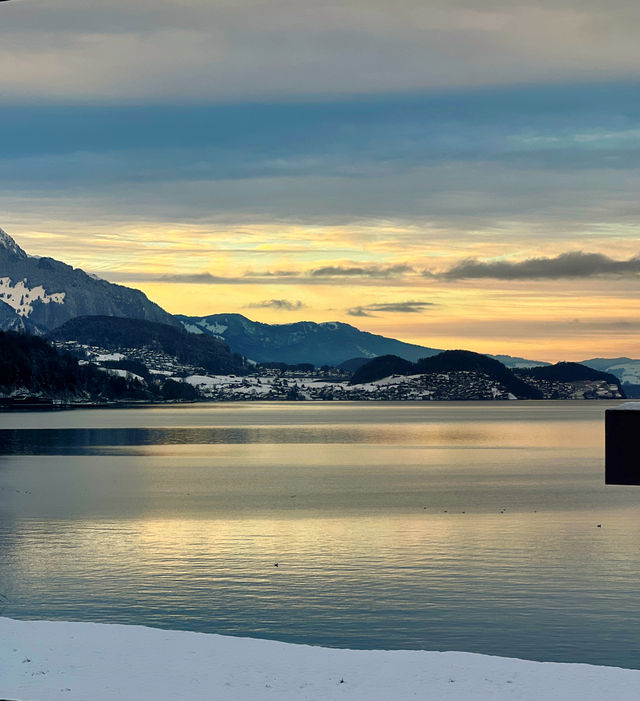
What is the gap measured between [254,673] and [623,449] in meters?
15.4

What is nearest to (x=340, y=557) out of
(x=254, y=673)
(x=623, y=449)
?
(x=254, y=673)

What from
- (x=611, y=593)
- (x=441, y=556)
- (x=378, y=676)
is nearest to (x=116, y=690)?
(x=378, y=676)

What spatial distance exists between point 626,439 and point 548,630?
2585cm

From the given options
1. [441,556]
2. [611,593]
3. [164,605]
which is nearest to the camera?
[164,605]

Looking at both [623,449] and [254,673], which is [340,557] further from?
[623,449]

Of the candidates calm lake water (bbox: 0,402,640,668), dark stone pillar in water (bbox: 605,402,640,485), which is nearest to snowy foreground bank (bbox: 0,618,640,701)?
calm lake water (bbox: 0,402,640,668)

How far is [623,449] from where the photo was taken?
9727 mm

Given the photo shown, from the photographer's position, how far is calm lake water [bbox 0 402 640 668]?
1356 inches

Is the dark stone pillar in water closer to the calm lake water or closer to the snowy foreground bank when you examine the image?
the snowy foreground bank

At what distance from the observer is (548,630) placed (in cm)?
3378

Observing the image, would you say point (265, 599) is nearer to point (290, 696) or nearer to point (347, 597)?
point (347, 597)

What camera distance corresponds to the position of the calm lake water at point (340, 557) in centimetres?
3444

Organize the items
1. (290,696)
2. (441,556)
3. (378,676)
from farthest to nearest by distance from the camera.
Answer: (441,556) < (378,676) < (290,696)

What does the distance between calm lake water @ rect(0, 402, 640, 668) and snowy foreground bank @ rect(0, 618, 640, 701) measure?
731 centimetres
